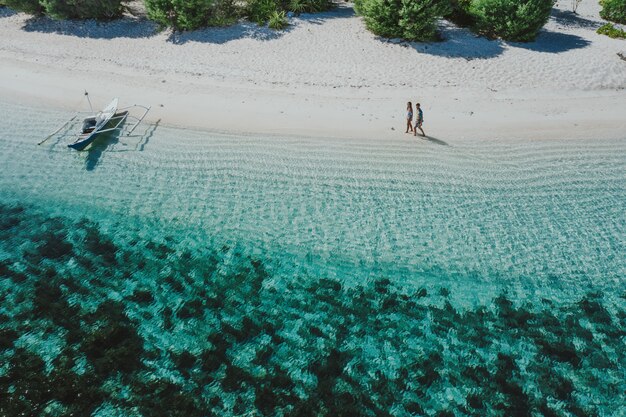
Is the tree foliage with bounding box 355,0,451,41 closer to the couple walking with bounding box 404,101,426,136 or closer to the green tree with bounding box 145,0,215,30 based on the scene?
the couple walking with bounding box 404,101,426,136

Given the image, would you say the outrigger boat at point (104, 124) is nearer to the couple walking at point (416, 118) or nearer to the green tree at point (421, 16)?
the couple walking at point (416, 118)

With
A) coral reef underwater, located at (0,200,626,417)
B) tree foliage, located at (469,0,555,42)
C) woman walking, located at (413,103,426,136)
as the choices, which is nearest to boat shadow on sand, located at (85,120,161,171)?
coral reef underwater, located at (0,200,626,417)

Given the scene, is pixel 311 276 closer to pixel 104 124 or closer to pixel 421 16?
pixel 104 124

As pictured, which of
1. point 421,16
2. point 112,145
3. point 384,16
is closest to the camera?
point 112,145

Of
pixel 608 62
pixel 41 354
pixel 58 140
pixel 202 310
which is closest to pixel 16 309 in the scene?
pixel 41 354

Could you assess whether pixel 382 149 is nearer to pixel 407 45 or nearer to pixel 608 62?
pixel 407 45

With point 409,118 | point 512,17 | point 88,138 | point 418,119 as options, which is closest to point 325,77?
point 409,118
